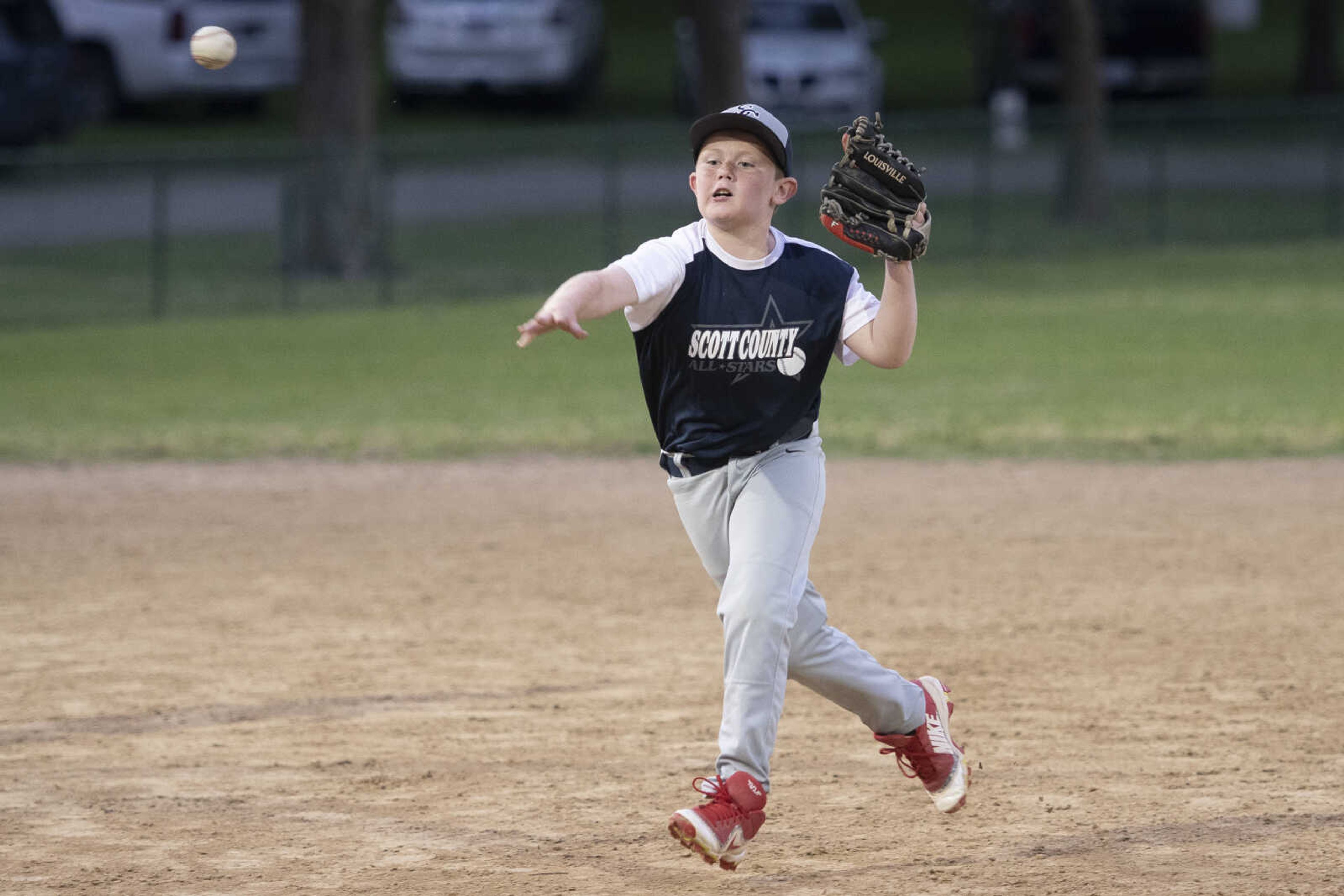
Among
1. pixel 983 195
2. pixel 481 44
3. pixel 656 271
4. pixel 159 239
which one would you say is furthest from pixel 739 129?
pixel 481 44

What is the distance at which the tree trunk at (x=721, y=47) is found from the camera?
2073 cm

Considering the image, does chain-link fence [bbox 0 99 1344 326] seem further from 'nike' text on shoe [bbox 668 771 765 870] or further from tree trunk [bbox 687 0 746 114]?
'nike' text on shoe [bbox 668 771 765 870]

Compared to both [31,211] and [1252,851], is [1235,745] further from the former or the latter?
[31,211]

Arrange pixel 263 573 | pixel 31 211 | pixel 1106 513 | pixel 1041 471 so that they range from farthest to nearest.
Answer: pixel 31 211 → pixel 1041 471 → pixel 1106 513 → pixel 263 573

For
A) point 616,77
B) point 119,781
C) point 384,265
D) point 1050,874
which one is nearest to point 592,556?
point 119,781

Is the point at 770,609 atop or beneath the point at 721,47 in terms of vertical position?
atop

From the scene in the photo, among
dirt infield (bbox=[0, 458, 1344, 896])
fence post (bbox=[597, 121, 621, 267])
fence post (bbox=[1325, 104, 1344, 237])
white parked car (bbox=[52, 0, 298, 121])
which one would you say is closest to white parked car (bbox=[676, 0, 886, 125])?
fence post (bbox=[597, 121, 621, 267])

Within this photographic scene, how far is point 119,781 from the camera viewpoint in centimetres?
577

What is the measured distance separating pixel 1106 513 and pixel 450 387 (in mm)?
6026

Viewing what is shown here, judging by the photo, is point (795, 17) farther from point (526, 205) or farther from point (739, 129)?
point (739, 129)

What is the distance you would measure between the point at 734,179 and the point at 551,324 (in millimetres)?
759

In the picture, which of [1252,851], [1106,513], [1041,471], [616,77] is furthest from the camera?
[616,77]

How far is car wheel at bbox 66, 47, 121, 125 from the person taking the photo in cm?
2520

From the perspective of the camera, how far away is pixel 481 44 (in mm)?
27078
